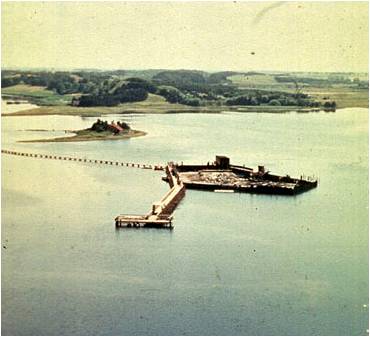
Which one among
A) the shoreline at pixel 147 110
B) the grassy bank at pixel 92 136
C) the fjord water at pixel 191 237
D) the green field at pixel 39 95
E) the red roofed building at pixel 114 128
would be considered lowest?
the fjord water at pixel 191 237

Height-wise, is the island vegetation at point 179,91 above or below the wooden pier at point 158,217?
above

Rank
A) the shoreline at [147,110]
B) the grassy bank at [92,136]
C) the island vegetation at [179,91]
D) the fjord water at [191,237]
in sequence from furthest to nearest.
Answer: the grassy bank at [92,136] < the shoreline at [147,110] < the island vegetation at [179,91] < the fjord water at [191,237]

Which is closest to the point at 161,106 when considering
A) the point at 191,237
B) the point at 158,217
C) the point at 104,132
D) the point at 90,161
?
the point at 104,132

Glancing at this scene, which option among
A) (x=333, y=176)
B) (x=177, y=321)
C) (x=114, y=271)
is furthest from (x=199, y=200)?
(x=177, y=321)

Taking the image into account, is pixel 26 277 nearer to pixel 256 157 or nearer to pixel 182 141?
pixel 182 141

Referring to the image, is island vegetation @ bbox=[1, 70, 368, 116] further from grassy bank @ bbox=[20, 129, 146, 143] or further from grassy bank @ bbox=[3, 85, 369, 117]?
grassy bank @ bbox=[20, 129, 146, 143]

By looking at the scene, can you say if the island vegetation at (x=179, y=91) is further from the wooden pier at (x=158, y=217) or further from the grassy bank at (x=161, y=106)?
the wooden pier at (x=158, y=217)

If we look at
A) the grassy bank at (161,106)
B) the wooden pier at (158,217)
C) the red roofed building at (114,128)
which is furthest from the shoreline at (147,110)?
the wooden pier at (158,217)

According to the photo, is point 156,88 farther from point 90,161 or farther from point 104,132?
point 90,161

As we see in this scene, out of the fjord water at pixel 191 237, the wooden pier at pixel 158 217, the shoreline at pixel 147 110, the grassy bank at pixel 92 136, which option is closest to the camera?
the fjord water at pixel 191 237
